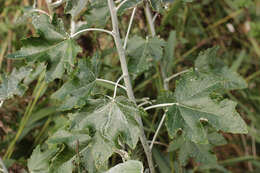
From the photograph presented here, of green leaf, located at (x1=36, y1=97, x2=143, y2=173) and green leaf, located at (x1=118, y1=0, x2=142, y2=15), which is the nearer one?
green leaf, located at (x1=36, y1=97, x2=143, y2=173)

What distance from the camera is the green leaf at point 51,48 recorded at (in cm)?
86

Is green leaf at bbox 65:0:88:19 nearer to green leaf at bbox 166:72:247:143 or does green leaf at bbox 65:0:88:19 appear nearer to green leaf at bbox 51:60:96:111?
green leaf at bbox 51:60:96:111

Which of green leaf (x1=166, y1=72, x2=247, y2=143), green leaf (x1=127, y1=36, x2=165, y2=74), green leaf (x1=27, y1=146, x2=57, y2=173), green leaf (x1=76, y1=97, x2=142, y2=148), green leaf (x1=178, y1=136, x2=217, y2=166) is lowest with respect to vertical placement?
green leaf (x1=178, y1=136, x2=217, y2=166)

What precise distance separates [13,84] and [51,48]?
42 centimetres

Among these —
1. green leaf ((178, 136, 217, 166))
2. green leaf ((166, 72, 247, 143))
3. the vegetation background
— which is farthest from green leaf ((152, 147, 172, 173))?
green leaf ((166, 72, 247, 143))

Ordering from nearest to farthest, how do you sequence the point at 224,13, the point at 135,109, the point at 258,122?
the point at 135,109 → the point at 258,122 → the point at 224,13

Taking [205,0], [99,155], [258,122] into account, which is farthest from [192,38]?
[99,155]

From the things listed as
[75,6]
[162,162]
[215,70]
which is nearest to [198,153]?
[162,162]

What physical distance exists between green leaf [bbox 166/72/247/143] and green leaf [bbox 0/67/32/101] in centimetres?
68

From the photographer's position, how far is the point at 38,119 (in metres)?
1.85

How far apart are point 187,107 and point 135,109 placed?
0.19 meters

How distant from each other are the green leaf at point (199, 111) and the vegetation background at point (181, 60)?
43 cm

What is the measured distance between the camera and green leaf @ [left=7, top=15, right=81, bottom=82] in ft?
2.82

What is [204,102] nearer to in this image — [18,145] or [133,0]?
[133,0]
